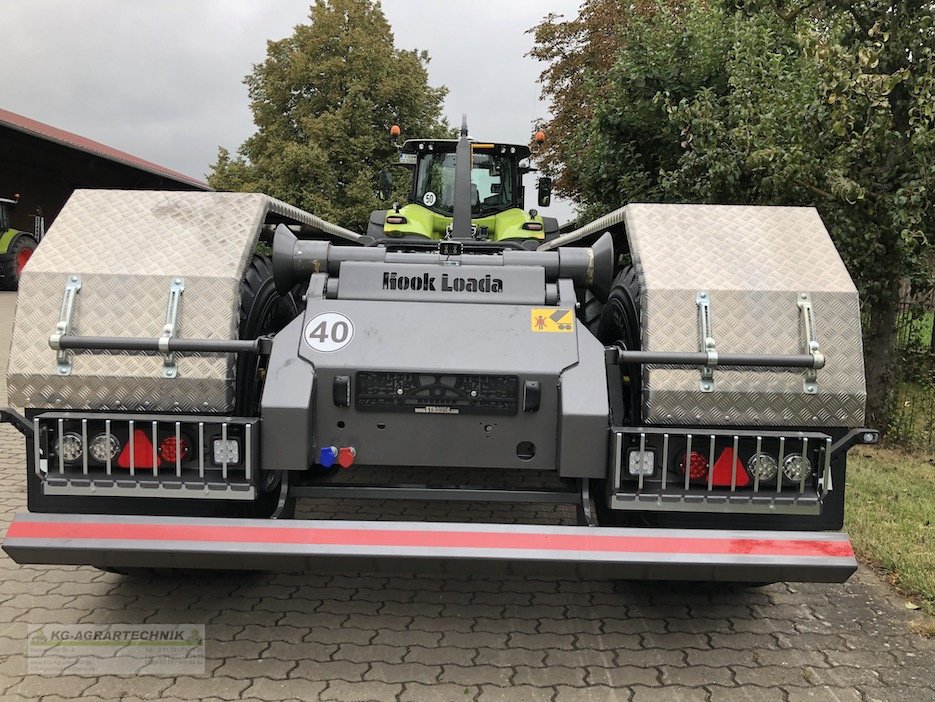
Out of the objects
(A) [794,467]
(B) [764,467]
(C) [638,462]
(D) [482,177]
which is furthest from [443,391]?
(D) [482,177]

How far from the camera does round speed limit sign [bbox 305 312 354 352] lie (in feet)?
10.1

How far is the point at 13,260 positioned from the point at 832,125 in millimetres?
21171

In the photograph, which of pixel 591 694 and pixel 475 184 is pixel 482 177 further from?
pixel 591 694

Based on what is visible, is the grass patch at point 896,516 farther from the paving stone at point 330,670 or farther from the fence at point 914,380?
the paving stone at point 330,670

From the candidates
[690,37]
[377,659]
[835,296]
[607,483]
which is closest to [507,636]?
[377,659]

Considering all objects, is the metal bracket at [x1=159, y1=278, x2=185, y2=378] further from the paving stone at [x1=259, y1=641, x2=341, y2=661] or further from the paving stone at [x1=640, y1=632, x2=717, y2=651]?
the paving stone at [x1=640, y1=632, x2=717, y2=651]

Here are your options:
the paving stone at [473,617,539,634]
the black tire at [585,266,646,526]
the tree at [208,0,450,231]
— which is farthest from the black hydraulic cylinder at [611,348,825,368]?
the tree at [208,0,450,231]

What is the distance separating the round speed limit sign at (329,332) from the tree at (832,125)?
472 centimetres

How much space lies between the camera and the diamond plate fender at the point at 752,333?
118 inches

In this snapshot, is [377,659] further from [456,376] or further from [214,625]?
[456,376]

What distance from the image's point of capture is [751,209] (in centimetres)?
351

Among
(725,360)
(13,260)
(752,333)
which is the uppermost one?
(13,260)

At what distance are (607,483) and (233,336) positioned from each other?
63.7 inches

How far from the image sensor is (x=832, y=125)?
20.3ft
